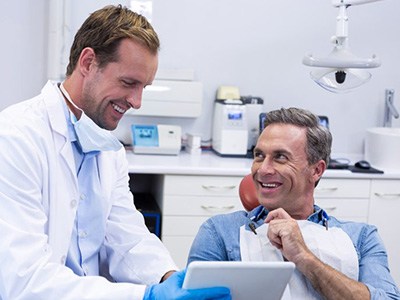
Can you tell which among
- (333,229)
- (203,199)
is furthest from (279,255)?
(203,199)

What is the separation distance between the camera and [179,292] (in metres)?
1.46

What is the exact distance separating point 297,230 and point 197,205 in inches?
59.2

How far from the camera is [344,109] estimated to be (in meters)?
4.05

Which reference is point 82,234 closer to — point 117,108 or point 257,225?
point 117,108

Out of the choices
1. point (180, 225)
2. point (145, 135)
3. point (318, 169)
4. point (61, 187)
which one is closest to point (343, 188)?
point (180, 225)

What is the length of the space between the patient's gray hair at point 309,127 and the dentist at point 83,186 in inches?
17.7

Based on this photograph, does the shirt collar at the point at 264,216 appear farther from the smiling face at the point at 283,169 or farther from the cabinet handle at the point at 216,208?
the cabinet handle at the point at 216,208

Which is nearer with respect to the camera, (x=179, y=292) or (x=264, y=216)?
(x=179, y=292)

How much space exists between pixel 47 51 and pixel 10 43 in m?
0.22

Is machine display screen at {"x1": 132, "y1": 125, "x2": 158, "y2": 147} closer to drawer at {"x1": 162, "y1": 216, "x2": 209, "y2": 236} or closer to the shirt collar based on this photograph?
drawer at {"x1": 162, "y1": 216, "x2": 209, "y2": 236}

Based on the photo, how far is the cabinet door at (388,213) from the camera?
11.3ft

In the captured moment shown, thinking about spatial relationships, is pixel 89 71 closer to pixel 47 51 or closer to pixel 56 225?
pixel 56 225

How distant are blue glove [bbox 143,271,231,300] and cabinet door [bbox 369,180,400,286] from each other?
216 cm

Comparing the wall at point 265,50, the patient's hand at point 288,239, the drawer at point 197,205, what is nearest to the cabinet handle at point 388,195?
the wall at point 265,50
